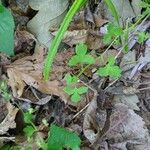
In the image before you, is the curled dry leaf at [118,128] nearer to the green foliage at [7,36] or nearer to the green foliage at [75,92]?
the green foliage at [75,92]

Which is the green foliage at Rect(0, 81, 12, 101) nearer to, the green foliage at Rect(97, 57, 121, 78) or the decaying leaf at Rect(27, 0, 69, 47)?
the decaying leaf at Rect(27, 0, 69, 47)

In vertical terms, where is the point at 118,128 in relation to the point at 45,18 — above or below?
below

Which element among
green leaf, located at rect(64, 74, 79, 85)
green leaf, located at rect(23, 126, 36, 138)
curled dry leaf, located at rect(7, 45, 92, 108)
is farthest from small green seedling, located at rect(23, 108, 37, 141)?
green leaf, located at rect(64, 74, 79, 85)

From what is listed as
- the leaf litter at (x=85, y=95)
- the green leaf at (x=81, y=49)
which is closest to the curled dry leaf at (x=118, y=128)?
the leaf litter at (x=85, y=95)

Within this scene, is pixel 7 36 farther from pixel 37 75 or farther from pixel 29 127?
pixel 29 127

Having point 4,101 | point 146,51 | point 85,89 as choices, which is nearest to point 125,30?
point 146,51

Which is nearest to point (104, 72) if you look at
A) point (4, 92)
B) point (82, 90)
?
point (82, 90)

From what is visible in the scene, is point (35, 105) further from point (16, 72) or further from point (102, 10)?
point (102, 10)
